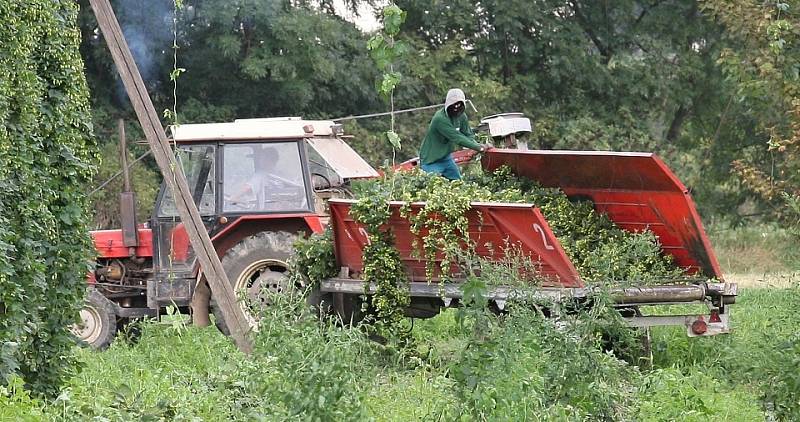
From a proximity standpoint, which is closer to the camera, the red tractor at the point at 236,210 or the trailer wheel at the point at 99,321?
the red tractor at the point at 236,210

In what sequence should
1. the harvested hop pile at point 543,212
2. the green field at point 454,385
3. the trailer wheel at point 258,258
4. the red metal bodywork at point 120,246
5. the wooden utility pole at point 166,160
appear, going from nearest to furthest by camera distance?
the green field at point 454,385, the wooden utility pole at point 166,160, the harvested hop pile at point 543,212, the trailer wheel at point 258,258, the red metal bodywork at point 120,246

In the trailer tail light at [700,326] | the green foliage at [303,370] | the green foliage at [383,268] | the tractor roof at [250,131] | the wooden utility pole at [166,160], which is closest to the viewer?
the green foliage at [303,370]

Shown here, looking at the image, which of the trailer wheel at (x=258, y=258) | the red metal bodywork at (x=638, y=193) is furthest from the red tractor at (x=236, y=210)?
the red metal bodywork at (x=638, y=193)

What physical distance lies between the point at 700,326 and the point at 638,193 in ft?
3.75

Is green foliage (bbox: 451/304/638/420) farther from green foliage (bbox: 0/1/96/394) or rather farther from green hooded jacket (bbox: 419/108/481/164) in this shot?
green hooded jacket (bbox: 419/108/481/164)

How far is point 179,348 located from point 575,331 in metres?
4.71

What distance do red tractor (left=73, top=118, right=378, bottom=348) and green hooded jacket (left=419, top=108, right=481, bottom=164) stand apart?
4.08ft

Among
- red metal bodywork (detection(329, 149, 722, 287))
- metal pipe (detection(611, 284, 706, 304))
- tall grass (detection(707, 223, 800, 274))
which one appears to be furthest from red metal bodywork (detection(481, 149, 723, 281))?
tall grass (detection(707, 223, 800, 274))

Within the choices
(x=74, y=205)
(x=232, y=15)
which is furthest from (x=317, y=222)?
(x=232, y=15)

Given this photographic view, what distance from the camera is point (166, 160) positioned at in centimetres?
928

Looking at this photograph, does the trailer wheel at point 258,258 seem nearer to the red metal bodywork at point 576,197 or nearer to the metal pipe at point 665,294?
the red metal bodywork at point 576,197

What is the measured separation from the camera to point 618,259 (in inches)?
376

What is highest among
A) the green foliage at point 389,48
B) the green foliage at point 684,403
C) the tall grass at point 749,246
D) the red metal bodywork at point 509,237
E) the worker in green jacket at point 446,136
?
the green foliage at point 389,48

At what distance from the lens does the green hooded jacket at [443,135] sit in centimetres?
1137
